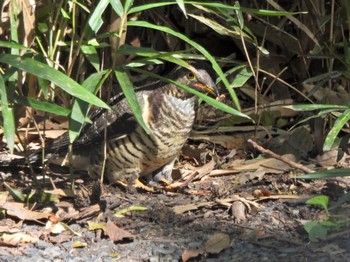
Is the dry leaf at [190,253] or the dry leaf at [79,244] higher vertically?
the dry leaf at [190,253]

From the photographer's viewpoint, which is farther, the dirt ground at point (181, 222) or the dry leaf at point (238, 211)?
the dry leaf at point (238, 211)

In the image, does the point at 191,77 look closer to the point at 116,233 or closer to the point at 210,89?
the point at 210,89

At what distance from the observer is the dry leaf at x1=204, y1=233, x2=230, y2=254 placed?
14.6 feet

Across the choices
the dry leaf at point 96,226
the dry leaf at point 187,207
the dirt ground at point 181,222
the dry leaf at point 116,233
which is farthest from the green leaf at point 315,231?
the dry leaf at point 96,226

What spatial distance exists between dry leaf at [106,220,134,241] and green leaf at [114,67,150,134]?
21.4 inches

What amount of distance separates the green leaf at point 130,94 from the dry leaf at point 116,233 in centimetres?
54

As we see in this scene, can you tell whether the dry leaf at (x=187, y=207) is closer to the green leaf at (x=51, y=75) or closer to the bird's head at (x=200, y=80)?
the bird's head at (x=200, y=80)

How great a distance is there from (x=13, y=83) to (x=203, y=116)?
6.51 feet

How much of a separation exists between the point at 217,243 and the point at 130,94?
89 cm

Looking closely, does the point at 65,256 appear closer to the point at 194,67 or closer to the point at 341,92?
the point at 194,67

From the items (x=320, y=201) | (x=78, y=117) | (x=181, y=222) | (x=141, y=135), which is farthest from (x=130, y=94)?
(x=320, y=201)

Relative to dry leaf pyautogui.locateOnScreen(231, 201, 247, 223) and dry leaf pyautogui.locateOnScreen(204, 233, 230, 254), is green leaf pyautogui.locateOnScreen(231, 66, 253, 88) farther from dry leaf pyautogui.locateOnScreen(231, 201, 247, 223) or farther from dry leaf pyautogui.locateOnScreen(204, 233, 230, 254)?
dry leaf pyautogui.locateOnScreen(204, 233, 230, 254)

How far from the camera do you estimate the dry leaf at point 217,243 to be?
446cm

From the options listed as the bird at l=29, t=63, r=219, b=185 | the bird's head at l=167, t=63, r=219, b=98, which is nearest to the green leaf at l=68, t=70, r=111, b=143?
the bird at l=29, t=63, r=219, b=185
